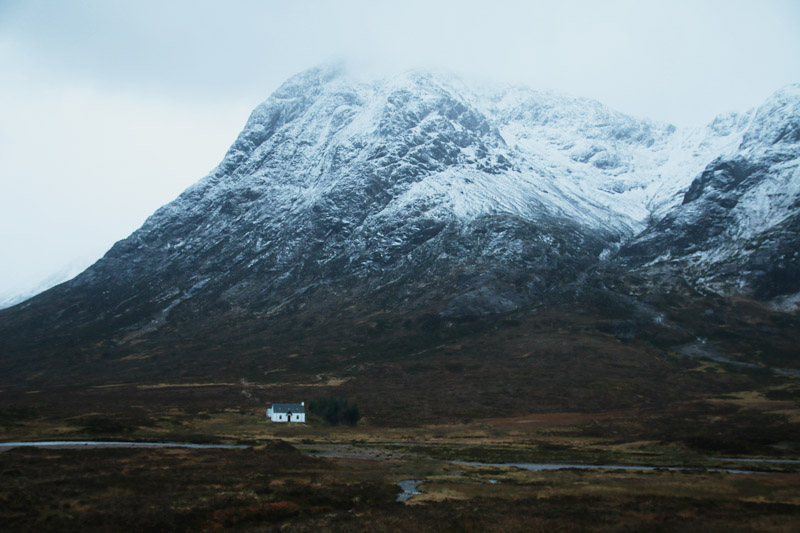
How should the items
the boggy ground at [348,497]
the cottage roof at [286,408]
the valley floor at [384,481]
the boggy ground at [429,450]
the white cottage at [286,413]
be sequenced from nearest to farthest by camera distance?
1. the boggy ground at [348,497]
2. the valley floor at [384,481]
3. the boggy ground at [429,450]
4. the white cottage at [286,413]
5. the cottage roof at [286,408]

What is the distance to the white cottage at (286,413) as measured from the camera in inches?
4715

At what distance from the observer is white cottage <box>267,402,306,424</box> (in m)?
120

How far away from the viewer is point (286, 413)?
120m

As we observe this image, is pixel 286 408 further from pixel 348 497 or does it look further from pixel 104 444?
pixel 348 497

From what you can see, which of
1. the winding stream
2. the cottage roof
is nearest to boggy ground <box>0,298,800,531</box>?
the winding stream

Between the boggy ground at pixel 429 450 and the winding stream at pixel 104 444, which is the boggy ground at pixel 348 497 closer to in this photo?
the boggy ground at pixel 429 450

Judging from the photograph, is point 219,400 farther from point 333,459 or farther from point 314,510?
point 314,510

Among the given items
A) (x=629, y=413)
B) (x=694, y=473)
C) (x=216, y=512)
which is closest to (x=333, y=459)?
(x=216, y=512)

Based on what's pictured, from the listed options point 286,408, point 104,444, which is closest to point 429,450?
point 104,444

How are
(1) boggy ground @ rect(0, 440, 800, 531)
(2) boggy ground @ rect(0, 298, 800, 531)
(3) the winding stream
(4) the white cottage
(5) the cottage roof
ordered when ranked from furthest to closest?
1. (5) the cottage roof
2. (4) the white cottage
3. (3) the winding stream
4. (2) boggy ground @ rect(0, 298, 800, 531)
5. (1) boggy ground @ rect(0, 440, 800, 531)

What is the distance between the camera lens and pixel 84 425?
90250 millimetres

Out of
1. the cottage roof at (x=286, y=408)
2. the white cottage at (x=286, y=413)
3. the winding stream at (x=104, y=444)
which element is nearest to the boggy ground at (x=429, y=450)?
the white cottage at (x=286, y=413)

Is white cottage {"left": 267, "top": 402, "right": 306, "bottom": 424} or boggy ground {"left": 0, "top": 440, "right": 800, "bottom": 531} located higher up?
boggy ground {"left": 0, "top": 440, "right": 800, "bottom": 531}

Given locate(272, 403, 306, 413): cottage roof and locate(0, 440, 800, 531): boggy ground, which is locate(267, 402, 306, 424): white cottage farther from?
locate(0, 440, 800, 531): boggy ground
